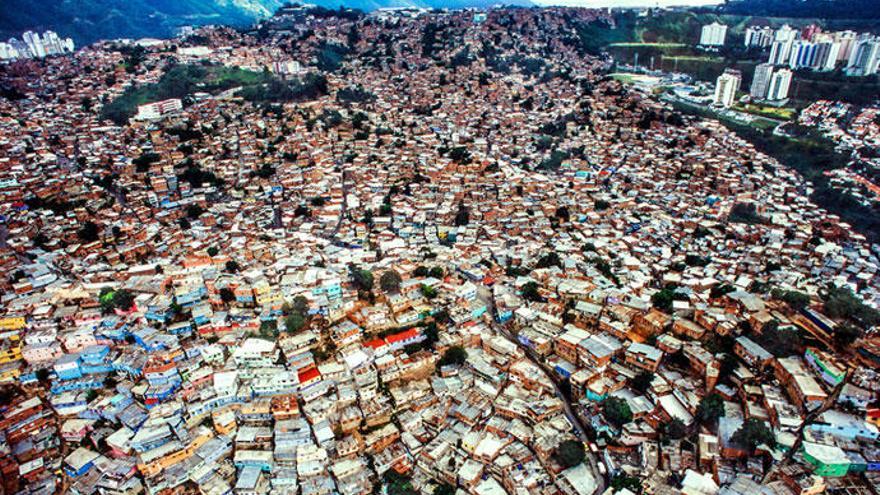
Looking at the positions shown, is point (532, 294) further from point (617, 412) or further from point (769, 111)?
point (769, 111)

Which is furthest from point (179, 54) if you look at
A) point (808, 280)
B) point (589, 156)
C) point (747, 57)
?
point (747, 57)

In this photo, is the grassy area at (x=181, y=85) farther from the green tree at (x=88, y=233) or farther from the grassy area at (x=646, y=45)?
Result: the grassy area at (x=646, y=45)

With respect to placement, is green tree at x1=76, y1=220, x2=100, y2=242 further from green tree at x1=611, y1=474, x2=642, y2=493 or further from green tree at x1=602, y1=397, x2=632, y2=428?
green tree at x1=611, y1=474, x2=642, y2=493

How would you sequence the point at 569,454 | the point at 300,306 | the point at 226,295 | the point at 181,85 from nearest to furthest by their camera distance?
the point at 569,454, the point at 300,306, the point at 226,295, the point at 181,85

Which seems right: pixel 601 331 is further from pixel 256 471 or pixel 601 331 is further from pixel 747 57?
pixel 747 57

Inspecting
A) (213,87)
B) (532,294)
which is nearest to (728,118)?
(532,294)

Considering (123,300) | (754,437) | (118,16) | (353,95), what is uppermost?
(118,16)

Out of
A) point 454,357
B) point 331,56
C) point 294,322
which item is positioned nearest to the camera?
point 454,357
